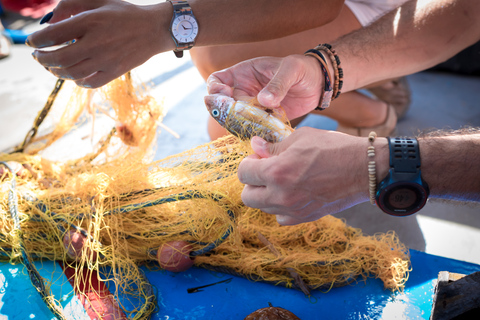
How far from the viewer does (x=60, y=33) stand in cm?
105

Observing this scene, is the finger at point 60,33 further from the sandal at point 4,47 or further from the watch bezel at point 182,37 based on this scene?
the sandal at point 4,47

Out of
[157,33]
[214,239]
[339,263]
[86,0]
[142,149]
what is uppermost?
[86,0]

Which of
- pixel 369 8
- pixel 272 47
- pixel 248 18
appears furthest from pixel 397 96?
pixel 248 18

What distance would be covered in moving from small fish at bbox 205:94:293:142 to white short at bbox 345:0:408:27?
2.99ft

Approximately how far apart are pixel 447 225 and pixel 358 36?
2.89 feet

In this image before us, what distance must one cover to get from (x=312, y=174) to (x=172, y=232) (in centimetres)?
57

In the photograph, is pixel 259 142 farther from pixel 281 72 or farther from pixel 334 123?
pixel 334 123

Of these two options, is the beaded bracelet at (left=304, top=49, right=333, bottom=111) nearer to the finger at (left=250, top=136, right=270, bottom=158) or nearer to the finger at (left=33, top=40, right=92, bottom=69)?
the finger at (left=250, top=136, right=270, bottom=158)

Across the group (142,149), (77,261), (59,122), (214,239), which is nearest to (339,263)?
(214,239)

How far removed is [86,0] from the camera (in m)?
1.15

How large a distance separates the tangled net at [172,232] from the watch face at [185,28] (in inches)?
14.4

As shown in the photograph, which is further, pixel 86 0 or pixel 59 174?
pixel 59 174

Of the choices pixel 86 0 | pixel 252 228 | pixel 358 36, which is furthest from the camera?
pixel 358 36

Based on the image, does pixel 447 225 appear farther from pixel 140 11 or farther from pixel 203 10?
pixel 140 11
